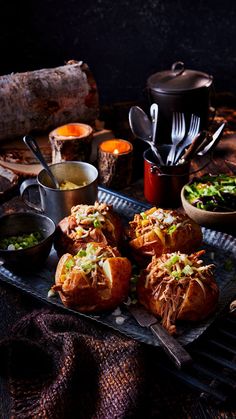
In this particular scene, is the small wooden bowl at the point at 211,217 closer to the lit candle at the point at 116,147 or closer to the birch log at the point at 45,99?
the lit candle at the point at 116,147

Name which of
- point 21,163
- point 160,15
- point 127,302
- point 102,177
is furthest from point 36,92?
point 127,302

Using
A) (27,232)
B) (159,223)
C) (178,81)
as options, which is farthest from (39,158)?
(178,81)

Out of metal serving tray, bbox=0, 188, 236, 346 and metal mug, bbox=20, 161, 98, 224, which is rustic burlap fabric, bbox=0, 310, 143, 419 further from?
metal mug, bbox=20, 161, 98, 224

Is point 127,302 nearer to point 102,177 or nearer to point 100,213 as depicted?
point 100,213

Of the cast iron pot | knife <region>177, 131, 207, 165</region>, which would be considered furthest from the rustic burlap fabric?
the cast iron pot

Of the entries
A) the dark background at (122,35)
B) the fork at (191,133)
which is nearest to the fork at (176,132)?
the fork at (191,133)
